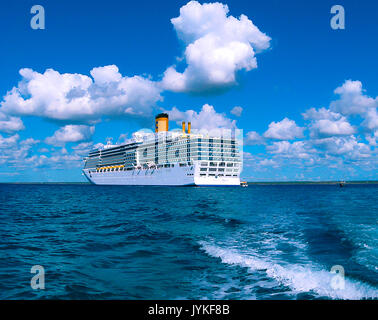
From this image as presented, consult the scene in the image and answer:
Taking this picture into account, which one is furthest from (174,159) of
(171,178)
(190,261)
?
(190,261)

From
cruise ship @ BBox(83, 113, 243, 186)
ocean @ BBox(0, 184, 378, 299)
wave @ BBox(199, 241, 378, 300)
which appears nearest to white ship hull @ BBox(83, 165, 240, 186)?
cruise ship @ BBox(83, 113, 243, 186)

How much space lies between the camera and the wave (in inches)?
299

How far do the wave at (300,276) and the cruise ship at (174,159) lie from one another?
81134 mm

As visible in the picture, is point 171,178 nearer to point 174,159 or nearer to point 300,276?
point 174,159

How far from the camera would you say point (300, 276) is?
916cm

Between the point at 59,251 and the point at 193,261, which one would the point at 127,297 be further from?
the point at 59,251

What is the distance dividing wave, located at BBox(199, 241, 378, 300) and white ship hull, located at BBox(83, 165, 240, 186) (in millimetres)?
81003

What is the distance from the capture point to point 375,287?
7.98 m

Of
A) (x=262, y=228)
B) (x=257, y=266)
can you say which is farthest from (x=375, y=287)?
(x=262, y=228)

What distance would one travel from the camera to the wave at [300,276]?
25.0 ft

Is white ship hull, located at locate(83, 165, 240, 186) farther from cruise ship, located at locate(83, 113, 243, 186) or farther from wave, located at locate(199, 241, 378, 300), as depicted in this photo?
wave, located at locate(199, 241, 378, 300)
